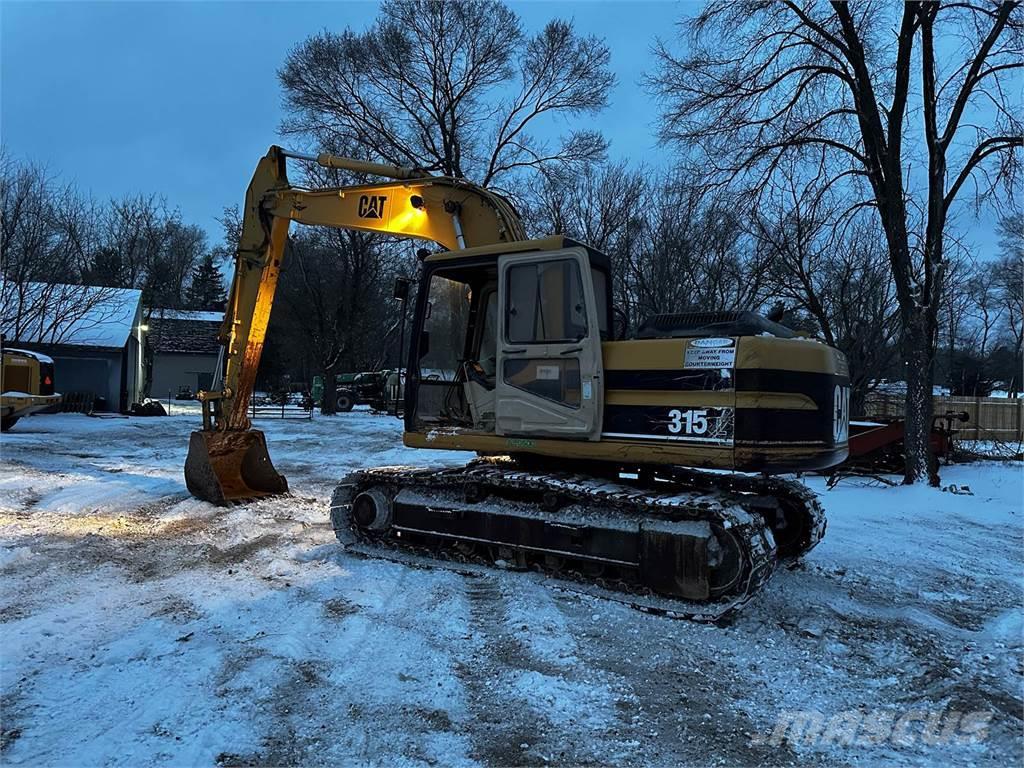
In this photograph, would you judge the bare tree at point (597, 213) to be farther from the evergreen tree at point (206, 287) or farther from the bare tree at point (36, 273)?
the evergreen tree at point (206, 287)

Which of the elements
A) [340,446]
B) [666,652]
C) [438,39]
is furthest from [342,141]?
[666,652]

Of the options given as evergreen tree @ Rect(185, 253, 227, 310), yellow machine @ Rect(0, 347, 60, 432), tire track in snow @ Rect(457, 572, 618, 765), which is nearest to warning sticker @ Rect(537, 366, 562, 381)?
tire track in snow @ Rect(457, 572, 618, 765)

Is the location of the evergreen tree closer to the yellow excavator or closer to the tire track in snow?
the yellow excavator

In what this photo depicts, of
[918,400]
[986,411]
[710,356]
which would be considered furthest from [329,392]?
[710,356]

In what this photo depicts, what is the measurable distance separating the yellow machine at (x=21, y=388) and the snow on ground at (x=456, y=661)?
11.4 metres

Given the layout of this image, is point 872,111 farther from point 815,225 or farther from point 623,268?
point 623,268

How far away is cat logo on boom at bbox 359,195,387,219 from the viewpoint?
25.3ft

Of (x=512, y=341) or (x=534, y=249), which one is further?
(x=512, y=341)

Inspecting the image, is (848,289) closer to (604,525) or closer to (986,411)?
(986,411)

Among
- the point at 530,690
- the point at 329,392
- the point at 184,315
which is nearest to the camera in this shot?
the point at 530,690

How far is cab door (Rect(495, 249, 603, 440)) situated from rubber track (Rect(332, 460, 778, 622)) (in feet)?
1.34

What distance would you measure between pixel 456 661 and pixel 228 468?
17.8 ft

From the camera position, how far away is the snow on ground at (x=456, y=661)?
3076 millimetres

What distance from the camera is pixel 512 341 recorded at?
5695mm
